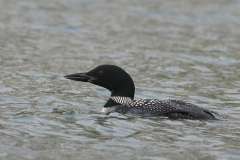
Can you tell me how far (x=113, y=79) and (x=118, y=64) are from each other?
3.47 meters

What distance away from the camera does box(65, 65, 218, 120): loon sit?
19.2 ft

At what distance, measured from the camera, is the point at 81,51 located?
10.9 metres

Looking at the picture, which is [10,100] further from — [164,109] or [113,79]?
[164,109]

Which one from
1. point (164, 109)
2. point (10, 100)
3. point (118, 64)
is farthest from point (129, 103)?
point (118, 64)

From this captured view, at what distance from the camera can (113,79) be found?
629 cm

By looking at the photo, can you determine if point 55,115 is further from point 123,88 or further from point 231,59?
point 231,59

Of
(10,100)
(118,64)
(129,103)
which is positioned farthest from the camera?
(118,64)

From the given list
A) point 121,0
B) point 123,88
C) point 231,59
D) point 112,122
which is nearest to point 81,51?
point 231,59

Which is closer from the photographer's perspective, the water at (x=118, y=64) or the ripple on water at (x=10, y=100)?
the water at (x=118, y=64)

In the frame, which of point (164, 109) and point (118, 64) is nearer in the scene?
point (164, 109)

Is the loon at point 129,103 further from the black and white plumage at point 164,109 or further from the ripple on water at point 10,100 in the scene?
the ripple on water at point 10,100

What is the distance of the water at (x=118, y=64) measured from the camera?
4766 mm

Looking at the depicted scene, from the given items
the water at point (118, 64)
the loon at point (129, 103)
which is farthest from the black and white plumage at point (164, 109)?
the water at point (118, 64)

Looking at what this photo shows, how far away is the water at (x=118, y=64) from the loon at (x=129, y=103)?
16 centimetres
